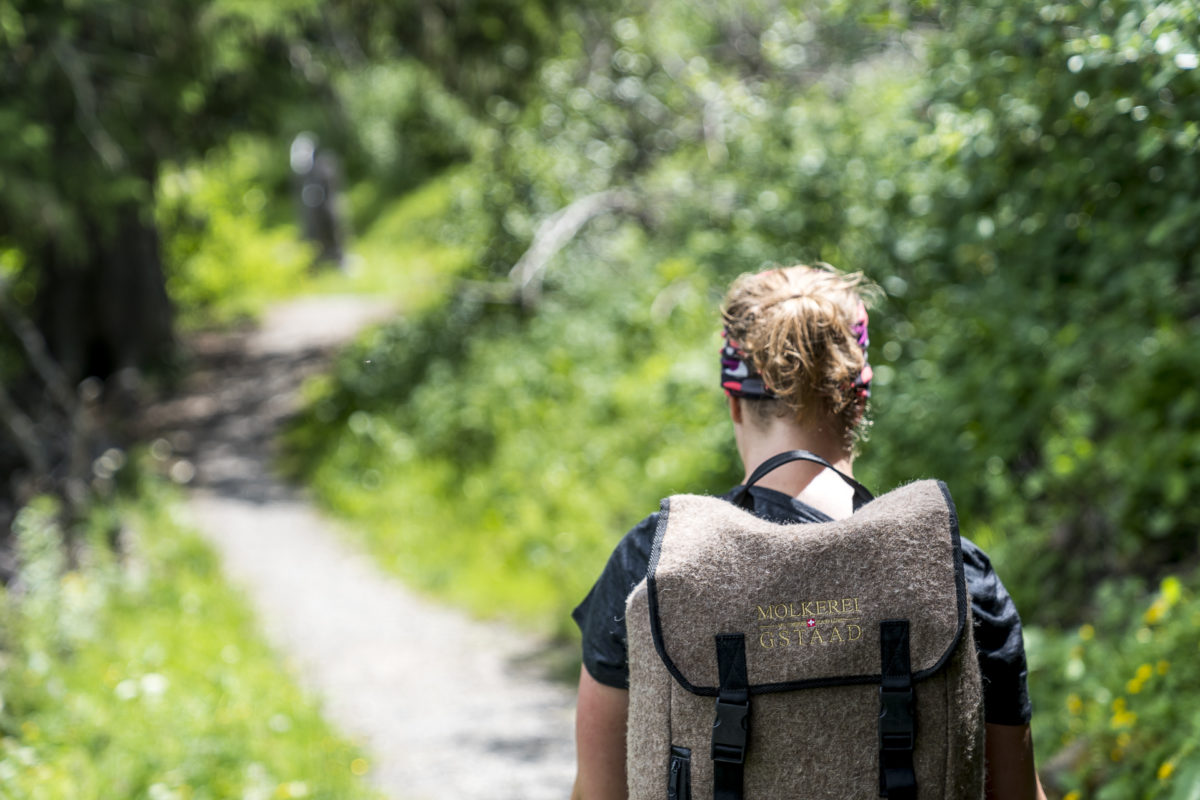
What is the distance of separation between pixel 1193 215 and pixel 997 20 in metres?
0.79

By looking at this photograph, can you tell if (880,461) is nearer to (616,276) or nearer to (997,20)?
(997,20)

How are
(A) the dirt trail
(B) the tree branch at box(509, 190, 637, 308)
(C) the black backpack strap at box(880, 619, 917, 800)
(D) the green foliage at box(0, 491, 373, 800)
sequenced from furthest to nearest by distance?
(B) the tree branch at box(509, 190, 637, 308)
(A) the dirt trail
(D) the green foliage at box(0, 491, 373, 800)
(C) the black backpack strap at box(880, 619, 917, 800)

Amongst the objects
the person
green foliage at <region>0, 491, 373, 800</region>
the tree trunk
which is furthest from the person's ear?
the tree trunk

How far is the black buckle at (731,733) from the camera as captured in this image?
1.56m

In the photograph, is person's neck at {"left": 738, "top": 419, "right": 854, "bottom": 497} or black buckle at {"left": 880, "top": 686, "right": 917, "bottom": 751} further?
person's neck at {"left": 738, "top": 419, "right": 854, "bottom": 497}

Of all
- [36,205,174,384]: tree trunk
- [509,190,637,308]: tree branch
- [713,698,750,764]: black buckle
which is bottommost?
[713,698,750,764]: black buckle

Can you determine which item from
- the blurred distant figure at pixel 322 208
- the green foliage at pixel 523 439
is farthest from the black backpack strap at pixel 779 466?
the blurred distant figure at pixel 322 208

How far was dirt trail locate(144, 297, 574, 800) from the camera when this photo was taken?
5012 mm

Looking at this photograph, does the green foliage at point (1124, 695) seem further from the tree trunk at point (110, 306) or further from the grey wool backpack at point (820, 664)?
the tree trunk at point (110, 306)

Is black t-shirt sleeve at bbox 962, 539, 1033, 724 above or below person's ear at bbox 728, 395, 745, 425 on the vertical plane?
below

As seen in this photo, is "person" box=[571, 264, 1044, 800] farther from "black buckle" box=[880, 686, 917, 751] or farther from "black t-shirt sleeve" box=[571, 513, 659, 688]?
Answer: "black buckle" box=[880, 686, 917, 751]

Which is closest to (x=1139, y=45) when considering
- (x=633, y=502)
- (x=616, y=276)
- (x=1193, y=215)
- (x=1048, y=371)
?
Answer: (x=1193, y=215)

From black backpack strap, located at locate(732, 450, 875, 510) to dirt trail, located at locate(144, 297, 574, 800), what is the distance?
3.27m

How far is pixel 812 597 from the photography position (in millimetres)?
1569
